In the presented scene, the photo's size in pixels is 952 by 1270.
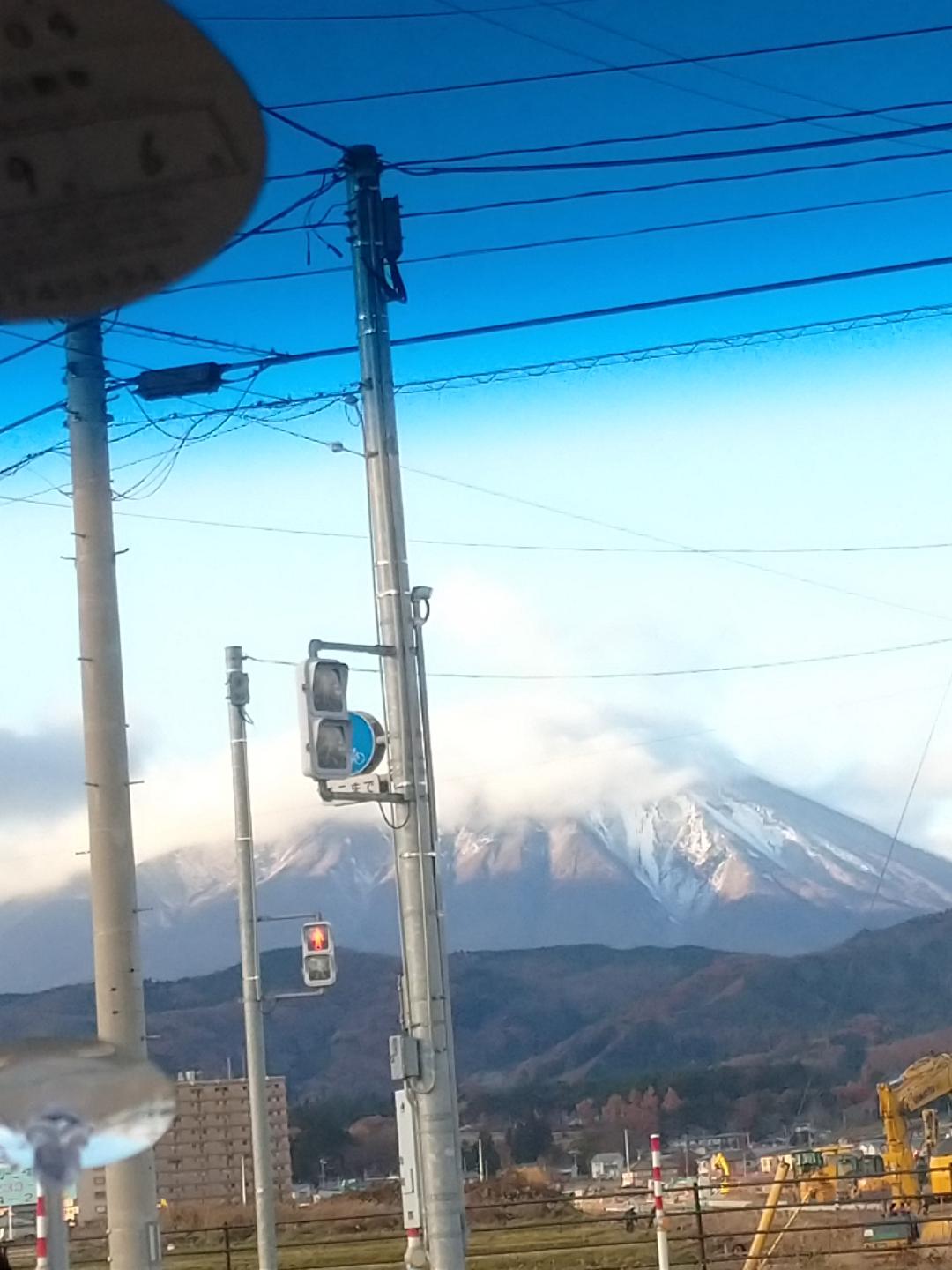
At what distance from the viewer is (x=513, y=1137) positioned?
1966 inches

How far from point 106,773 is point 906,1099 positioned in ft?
33.9

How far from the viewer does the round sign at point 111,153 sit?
217 cm

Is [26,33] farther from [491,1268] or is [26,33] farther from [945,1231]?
[945,1231]

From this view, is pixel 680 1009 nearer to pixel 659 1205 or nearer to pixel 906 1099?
pixel 906 1099

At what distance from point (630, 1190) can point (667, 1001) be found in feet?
317

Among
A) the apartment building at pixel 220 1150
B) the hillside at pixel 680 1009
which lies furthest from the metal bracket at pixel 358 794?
the hillside at pixel 680 1009

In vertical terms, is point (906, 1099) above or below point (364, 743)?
below

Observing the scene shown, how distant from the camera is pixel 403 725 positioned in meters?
6.98

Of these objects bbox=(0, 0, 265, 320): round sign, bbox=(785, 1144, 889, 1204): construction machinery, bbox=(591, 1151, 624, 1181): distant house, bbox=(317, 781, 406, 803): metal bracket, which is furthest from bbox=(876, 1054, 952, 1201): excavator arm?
bbox=(591, 1151, 624, 1181): distant house

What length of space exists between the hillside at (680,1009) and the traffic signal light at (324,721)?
51015 millimetres

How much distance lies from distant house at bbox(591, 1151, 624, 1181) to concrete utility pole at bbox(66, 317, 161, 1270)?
23377mm

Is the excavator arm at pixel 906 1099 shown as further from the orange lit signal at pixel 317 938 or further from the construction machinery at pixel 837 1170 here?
the orange lit signal at pixel 317 938

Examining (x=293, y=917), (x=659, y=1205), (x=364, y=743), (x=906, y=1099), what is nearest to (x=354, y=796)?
(x=364, y=743)

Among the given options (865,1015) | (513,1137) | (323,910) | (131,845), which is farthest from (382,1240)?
(865,1015)
